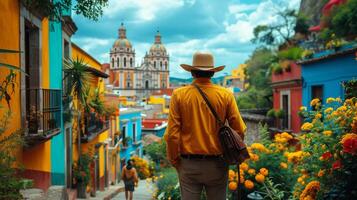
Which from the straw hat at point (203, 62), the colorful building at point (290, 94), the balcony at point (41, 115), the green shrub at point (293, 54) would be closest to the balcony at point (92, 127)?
the balcony at point (41, 115)

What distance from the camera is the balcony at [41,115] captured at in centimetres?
840

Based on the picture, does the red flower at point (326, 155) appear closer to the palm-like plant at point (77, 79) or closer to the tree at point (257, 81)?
the palm-like plant at point (77, 79)

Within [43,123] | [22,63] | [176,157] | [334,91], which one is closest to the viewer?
[176,157]

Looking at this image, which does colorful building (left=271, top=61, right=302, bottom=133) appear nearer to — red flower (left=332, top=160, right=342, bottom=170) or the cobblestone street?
the cobblestone street

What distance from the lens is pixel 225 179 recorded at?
174 inches

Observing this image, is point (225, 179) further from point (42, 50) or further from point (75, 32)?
point (75, 32)

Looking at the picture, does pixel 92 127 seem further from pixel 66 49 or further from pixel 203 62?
pixel 203 62

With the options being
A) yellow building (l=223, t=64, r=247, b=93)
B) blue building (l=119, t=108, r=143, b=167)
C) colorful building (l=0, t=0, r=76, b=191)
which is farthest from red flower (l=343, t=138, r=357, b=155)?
yellow building (l=223, t=64, r=247, b=93)

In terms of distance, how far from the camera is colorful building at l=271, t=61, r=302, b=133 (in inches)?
698

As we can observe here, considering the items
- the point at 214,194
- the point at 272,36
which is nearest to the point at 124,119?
the point at 272,36

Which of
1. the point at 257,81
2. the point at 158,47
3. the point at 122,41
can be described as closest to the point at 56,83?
the point at 257,81

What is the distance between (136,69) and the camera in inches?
5999

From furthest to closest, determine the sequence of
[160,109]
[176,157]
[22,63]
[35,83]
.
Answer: [160,109] < [35,83] < [22,63] < [176,157]

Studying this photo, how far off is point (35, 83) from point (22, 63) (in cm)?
142
